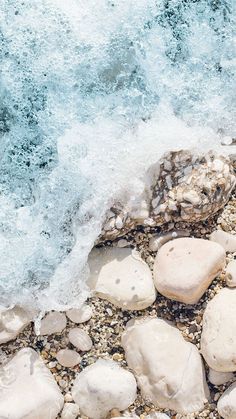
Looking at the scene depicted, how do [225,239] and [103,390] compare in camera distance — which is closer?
[103,390]

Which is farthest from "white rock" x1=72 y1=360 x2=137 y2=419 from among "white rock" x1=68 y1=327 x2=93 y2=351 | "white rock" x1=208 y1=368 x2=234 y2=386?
"white rock" x1=208 y1=368 x2=234 y2=386

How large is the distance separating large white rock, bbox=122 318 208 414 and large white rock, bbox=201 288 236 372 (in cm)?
11

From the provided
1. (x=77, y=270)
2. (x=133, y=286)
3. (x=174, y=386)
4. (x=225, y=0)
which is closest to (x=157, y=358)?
(x=174, y=386)

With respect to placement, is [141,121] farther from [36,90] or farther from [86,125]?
[36,90]

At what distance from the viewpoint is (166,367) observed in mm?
3203

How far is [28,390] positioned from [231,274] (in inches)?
50.1

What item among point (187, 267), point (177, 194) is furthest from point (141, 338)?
point (177, 194)

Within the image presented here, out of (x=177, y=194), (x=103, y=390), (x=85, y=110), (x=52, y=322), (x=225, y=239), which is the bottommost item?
(x=103, y=390)

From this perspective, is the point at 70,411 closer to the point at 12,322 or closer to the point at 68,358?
the point at 68,358

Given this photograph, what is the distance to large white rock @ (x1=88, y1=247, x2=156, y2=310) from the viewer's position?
10.9 feet

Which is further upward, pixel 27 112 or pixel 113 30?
pixel 113 30

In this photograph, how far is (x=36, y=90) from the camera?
3742mm

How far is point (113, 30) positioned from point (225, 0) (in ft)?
2.55

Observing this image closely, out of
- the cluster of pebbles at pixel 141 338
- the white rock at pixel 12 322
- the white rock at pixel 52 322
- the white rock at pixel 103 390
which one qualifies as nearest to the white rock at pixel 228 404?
the cluster of pebbles at pixel 141 338
